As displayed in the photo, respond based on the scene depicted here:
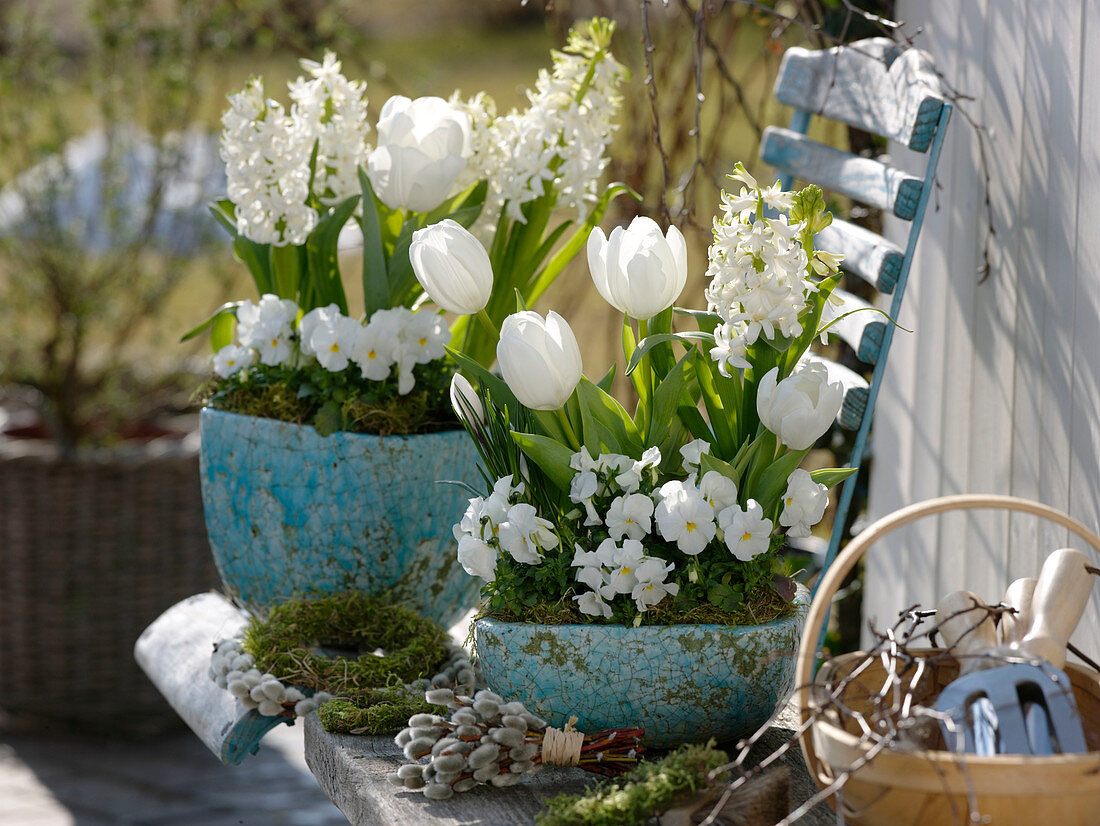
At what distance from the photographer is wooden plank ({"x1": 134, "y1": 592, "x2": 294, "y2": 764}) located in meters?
1.11

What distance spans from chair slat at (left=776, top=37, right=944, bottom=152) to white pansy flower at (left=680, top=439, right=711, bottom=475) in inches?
20.3

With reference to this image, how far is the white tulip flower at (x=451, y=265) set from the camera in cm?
96

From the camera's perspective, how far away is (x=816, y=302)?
0.94 metres

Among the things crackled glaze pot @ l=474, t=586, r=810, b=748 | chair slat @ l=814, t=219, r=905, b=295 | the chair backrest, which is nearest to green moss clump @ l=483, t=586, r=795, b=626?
crackled glaze pot @ l=474, t=586, r=810, b=748

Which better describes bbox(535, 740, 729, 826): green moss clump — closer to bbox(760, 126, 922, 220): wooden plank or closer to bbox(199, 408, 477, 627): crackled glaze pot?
bbox(199, 408, 477, 627): crackled glaze pot

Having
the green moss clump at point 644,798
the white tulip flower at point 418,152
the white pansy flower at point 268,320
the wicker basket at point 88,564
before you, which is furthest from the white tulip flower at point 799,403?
the wicker basket at point 88,564

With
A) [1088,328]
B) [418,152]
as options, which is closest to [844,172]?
[1088,328]

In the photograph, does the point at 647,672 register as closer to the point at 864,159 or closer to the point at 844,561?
the point at 844,561

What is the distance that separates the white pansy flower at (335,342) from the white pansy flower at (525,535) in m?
0.37

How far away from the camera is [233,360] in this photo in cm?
130

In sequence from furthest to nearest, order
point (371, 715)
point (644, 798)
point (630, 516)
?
point (371, 715), point (630, 516), point (644, 798)

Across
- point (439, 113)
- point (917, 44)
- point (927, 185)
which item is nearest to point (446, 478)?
point (439, 113)

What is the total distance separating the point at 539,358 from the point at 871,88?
740 millimetres

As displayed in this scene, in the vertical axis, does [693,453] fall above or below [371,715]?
above
